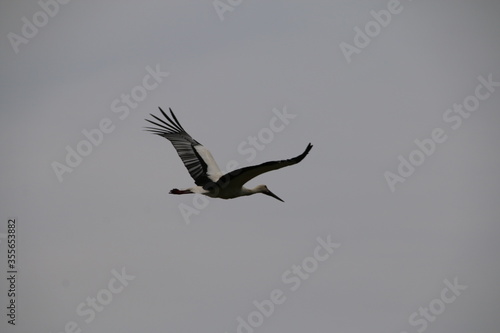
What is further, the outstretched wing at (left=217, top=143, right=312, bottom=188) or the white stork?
the white stork

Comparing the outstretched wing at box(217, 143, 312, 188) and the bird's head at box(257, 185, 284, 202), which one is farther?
the bird's head at box(257, 185, 284, 202)

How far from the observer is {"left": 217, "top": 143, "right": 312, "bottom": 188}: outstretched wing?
15.4m

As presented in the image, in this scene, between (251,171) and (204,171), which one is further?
(204,171)

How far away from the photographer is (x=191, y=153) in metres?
20.1

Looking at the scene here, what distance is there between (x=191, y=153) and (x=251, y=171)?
3.45 meters

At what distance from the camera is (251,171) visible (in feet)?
55.5

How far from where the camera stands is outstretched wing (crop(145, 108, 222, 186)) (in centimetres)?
1944

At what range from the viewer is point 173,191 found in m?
18.7

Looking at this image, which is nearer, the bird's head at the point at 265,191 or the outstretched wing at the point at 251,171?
the outstretched wing at the point at 251,171

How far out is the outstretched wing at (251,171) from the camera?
15.4m

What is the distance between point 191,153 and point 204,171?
714mm

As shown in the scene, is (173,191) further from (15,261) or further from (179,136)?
(15,261)

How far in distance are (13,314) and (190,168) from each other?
5928mm

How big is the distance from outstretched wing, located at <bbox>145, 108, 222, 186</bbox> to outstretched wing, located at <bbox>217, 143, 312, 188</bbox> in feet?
2.62
